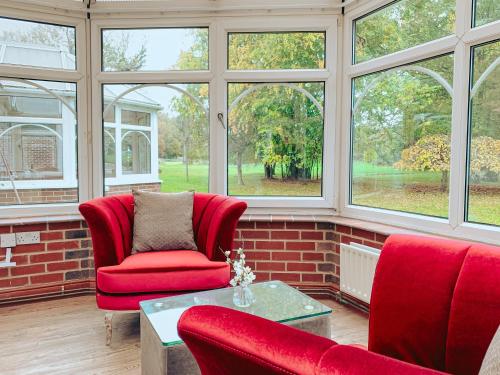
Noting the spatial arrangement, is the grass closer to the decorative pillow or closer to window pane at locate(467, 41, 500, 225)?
window pane at locate(467, 41, 500, 225)

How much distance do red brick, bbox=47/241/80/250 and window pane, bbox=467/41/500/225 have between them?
10.0ft

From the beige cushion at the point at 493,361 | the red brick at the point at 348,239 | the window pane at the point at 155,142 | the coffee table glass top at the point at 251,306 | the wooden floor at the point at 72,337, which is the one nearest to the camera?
the beige cushion at the point at 493,361

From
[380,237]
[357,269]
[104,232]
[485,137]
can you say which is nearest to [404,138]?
[485,137]

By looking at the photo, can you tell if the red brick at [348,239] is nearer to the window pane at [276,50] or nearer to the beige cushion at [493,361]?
the window pane at [276,50]

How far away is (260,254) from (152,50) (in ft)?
6.79

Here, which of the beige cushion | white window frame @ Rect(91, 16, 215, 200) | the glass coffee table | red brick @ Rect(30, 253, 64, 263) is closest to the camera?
the beige cushion

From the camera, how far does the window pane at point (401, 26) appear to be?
8.70 ft

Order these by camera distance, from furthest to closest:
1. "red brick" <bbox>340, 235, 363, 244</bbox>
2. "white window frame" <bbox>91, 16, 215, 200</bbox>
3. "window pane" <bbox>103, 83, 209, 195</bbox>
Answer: "window pane" <bbox>103, 83, 209, 195</bbox> < "white window frame" <bbox>91, 16, 215, 200</bbox> < "red brick" <bbox>340, 235, 363, 244</bbox>

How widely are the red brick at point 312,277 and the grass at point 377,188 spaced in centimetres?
71

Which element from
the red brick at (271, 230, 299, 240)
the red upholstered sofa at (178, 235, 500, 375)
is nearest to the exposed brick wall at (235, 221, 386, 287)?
the red brick at (271, 230, 299, 240)

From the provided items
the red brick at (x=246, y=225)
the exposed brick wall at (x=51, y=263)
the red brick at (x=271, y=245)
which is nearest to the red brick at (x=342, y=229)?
the red brick at (x=271, y=245)

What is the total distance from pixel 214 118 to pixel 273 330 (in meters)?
2.89

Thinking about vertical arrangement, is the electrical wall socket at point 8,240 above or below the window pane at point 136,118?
below

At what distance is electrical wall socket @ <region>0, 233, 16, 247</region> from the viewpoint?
10.3ft
